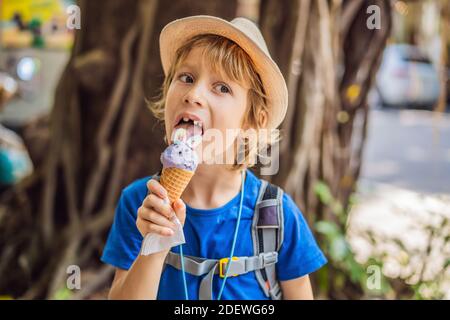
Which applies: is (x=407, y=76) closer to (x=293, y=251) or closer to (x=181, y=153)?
(x=293, y=251)

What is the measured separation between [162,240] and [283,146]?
735 mm

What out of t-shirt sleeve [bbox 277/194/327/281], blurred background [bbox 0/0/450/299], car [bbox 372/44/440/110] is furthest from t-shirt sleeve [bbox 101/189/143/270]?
car [bbox 372/44/440/110]

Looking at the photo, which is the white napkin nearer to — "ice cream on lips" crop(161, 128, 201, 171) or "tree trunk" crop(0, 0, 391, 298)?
"ice cream on lips" crop(161, 128, 201, 171)

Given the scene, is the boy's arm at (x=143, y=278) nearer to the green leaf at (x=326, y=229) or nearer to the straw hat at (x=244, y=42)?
the straw hat at (x=244, y=42)

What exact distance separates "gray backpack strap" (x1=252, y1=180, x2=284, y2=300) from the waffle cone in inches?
7.1

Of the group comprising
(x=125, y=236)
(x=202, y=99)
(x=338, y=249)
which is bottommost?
(x=338, y=249)

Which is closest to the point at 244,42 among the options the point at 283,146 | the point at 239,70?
the point at 239,70

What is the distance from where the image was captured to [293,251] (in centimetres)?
92

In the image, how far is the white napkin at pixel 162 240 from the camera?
2.44ft

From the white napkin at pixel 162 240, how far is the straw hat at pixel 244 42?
0.87 ft

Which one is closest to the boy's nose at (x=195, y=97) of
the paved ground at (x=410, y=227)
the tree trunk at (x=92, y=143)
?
the tree trunk at (x=92, y=143)

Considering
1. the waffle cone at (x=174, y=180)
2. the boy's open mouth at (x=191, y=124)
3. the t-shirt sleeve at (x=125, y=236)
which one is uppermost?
the boy's open mouth at (x=191, y=124)

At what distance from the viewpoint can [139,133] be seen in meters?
1.57

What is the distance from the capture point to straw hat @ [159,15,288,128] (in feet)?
2.72
